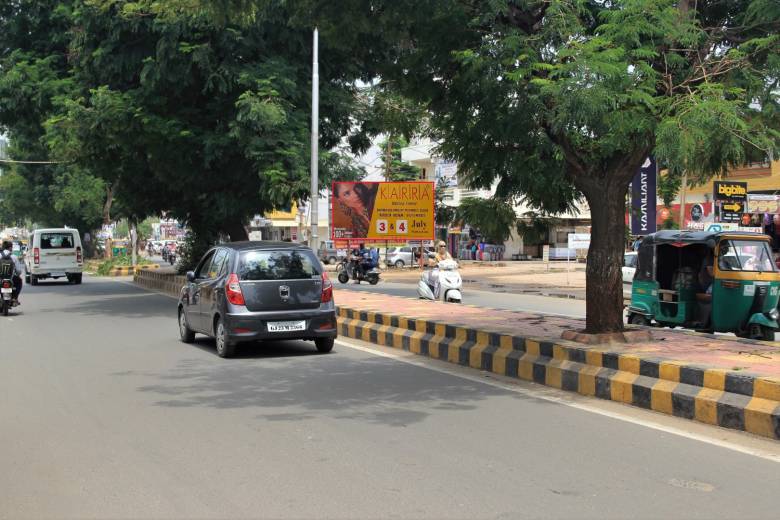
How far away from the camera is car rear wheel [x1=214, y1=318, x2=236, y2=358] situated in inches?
425

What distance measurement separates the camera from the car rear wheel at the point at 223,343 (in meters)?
10.8

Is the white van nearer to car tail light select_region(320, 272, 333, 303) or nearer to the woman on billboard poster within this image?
the woman on billboard poster

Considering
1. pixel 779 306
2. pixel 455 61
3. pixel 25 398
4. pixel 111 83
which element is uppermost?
pixel 111 83

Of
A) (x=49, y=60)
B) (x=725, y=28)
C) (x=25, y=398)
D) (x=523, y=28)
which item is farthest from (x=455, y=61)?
(x=49, y=60)

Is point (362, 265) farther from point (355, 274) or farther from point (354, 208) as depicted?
point (354, 208)

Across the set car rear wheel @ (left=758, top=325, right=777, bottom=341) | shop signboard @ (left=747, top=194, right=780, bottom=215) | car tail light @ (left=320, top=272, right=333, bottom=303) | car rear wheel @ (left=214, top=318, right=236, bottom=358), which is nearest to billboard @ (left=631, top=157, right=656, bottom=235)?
shop signboard @ (left=747, top=194, right=780, bottom=215)

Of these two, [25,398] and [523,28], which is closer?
[25,398]

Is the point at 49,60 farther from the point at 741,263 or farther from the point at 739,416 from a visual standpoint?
the point at 739,416

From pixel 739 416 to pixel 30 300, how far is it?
70.1 feet

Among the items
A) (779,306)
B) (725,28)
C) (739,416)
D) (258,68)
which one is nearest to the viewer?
(739,416)

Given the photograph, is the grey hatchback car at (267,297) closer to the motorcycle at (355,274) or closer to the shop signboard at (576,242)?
the motorcycle at (355,274)

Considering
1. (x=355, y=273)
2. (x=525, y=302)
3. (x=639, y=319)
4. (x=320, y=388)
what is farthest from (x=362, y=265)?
(x=320, y=388)

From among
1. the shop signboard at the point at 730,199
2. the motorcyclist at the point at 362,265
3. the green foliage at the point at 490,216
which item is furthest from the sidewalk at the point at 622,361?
the motorcyclist at the point at 362,265

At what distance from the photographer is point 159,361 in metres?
10.7
